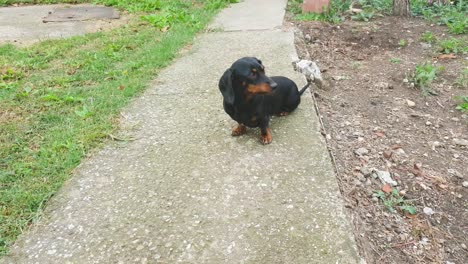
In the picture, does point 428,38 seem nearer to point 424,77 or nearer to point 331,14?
point 424,77

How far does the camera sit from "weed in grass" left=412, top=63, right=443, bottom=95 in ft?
12.9

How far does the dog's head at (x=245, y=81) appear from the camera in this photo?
2.54 m

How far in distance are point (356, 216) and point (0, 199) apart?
2150mm

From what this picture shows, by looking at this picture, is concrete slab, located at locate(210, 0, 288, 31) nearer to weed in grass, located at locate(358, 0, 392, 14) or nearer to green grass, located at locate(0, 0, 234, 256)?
green grass, located at locate(0, 0, 234, 256)

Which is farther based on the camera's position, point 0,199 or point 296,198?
point 0,199

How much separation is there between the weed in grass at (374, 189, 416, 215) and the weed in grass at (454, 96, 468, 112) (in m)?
1.52

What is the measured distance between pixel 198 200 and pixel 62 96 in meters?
2.12

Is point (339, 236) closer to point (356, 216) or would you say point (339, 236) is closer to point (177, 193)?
point (356, 216)

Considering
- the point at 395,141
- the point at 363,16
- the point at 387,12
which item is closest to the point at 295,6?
the point at 363,16

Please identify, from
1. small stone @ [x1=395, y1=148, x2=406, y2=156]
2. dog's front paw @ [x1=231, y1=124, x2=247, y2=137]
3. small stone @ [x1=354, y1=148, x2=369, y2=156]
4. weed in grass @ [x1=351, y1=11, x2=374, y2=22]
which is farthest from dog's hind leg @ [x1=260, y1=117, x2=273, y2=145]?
weed in grass @ [x1=351, y1=11, x2=374, y2=22]

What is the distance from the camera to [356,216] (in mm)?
2283

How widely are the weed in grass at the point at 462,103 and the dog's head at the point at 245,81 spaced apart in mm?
2088

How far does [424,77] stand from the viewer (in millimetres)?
3961

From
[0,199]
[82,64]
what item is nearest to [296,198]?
[0,199]
